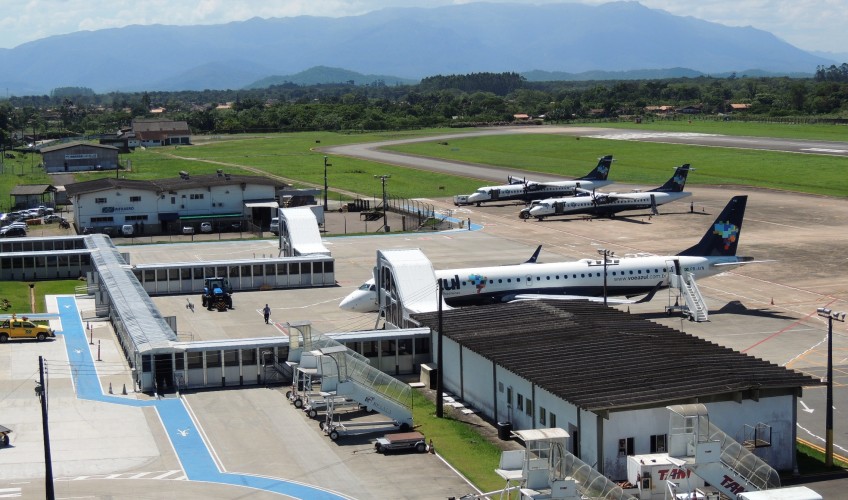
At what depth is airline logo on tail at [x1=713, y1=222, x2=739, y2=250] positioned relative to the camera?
259 feet

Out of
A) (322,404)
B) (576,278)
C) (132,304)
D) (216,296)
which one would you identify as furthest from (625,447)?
(216,296)

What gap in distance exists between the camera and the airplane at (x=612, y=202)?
134 m

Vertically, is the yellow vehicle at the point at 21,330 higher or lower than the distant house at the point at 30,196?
lower

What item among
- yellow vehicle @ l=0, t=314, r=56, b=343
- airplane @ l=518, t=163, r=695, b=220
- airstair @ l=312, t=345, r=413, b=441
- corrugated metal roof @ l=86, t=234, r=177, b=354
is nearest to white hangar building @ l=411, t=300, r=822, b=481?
airstair @ l=312, t=345, r=413, b=441

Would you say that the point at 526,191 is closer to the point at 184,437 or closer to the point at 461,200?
the point at 461,200

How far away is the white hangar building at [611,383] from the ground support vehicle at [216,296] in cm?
3016

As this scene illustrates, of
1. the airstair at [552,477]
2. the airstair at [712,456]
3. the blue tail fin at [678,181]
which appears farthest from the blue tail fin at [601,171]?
the airstair at [552,477]

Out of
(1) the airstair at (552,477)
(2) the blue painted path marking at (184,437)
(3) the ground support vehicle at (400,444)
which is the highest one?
(1) the airstair at (552,477)

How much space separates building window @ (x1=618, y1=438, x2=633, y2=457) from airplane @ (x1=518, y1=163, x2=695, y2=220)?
9157 cm

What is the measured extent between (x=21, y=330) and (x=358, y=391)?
31.1 m

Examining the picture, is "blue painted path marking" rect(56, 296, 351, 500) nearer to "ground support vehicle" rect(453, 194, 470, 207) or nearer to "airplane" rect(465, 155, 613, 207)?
"ground support vehicle" rect(453, 194, 470, 207)

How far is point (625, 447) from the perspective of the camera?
44406mm

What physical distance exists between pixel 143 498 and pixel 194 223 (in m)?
94.8

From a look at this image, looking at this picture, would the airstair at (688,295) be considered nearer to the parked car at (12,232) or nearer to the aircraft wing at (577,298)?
the aircraft wing at (577,298)
